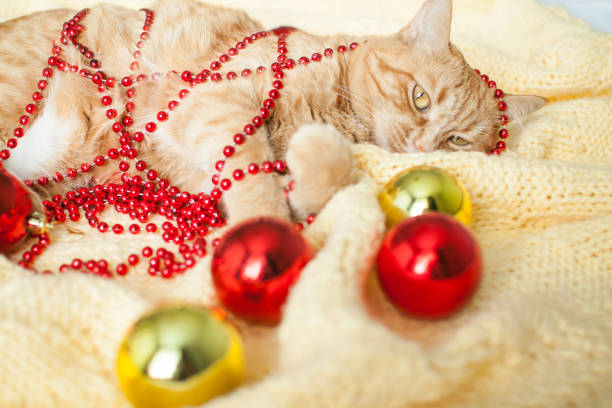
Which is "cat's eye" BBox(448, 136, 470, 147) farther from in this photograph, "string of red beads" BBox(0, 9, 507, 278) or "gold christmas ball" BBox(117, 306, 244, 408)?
"gold christmas ball" BBox(117, 306, 244, 408)

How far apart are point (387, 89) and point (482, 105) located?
36 centimetres

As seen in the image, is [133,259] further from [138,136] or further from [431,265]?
[431,265]

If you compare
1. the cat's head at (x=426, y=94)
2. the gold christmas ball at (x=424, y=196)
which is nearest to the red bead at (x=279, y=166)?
the gold christmas ball at (x=424, y=196)

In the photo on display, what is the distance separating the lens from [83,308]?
832 millimetres

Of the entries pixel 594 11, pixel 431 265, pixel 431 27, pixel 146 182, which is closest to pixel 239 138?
pixel 146 182

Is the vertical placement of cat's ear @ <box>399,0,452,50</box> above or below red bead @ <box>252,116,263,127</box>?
above

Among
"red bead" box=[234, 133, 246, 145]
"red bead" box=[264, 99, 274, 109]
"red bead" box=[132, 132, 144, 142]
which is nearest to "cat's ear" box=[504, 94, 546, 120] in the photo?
"red bead" box=[264, 99, 274, 109]

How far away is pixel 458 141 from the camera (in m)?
1.54

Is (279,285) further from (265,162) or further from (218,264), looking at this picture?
(265,162)

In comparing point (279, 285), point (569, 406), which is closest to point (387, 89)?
point (279, 285)

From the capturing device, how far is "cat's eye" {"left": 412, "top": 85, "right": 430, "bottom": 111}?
1457 millimetres

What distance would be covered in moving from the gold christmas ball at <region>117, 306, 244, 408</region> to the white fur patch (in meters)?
0.93

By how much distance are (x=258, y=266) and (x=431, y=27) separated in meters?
1.09

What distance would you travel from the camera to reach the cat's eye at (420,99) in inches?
57.4
